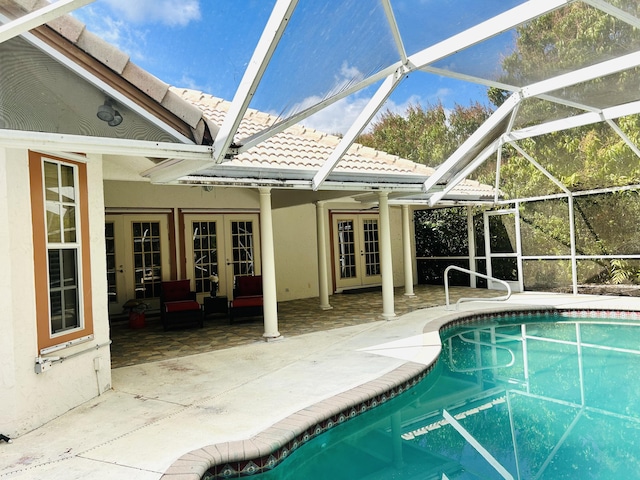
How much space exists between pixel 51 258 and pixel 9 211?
68 cm

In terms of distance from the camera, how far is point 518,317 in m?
10.4

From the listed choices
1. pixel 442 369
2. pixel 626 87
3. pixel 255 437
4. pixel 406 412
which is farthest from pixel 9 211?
pixel 626 87

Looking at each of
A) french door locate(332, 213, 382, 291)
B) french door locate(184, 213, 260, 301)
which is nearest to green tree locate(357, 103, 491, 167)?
french door locate(332, 213, 382, 291)

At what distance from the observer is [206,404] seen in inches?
195

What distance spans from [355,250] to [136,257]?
7089mm

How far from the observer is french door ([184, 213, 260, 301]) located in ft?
39.5

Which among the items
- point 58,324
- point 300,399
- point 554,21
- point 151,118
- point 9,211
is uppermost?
point 554,21

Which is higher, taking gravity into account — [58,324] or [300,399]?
[58,324]

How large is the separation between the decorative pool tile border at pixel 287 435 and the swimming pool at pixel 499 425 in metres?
0.06

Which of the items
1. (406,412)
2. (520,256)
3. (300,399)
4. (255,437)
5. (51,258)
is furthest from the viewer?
(520,256)

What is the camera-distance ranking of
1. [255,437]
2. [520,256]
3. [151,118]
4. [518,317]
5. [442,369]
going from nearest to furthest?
[255,437] < [151,118] < [442,369] < [518,317] < [520,256]

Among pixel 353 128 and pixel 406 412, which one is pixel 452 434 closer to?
pixel 406 412

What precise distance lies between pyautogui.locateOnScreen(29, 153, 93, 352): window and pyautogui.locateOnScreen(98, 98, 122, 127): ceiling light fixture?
3.19 ft

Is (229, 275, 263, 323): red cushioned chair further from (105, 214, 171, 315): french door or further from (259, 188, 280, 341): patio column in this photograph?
(105, 214, 171, 315): french door
